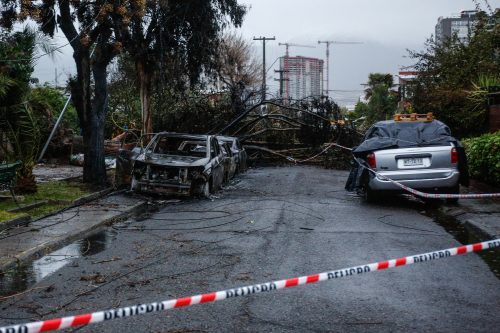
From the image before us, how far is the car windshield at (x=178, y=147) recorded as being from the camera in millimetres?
14575

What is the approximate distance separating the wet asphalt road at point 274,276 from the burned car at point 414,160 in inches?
30.6

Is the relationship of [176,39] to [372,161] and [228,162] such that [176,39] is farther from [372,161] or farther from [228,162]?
[372,161]

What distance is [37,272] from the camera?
21.9 ft

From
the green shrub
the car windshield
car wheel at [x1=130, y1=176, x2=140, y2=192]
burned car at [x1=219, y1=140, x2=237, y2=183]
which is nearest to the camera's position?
the green shrub

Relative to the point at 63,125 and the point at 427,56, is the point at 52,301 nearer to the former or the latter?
the point at 63,125

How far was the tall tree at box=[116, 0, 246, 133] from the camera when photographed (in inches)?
682

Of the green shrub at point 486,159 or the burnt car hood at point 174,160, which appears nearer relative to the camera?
the green shrub at point 486,159

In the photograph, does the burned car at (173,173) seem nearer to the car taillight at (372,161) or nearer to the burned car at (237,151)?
the car taillight at (372,161)

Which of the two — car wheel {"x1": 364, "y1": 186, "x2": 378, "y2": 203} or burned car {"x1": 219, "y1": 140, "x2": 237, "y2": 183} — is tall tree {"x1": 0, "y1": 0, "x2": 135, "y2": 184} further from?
car wheel {"x1": 364, "y1": 186, "x2": 378, "y2": 203}

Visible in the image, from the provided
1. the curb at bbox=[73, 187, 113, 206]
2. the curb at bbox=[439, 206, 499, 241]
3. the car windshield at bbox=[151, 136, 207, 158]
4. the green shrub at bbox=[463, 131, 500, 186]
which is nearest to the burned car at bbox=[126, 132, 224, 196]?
the car windshield at bbox=[151, 136, 207, 158]

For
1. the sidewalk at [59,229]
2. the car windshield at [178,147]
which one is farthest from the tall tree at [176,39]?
the sidewalk at [59,229]

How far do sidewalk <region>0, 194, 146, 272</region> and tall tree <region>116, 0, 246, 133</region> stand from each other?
6.48 metres

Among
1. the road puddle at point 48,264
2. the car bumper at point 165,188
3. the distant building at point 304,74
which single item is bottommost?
the road puddle at point 48,264

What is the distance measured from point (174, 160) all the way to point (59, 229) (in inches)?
179
